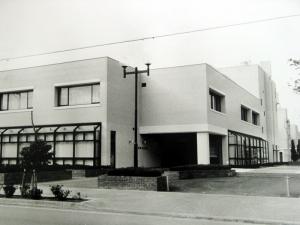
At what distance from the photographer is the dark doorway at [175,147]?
38562mm

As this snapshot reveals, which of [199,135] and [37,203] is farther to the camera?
[199,135]

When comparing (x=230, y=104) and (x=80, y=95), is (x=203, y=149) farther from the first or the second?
(x=80, y=95)

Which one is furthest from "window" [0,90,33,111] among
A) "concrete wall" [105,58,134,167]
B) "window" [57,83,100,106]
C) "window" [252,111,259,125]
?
"window" [252,111,259,125]

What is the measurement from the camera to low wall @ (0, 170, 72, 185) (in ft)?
70.7

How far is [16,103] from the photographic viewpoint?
3562 centimetres

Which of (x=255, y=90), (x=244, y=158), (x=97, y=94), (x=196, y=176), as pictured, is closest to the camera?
(x=196, y=176)

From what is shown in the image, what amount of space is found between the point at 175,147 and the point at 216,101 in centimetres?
621

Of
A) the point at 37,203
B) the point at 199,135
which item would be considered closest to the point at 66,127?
the point at 199,135

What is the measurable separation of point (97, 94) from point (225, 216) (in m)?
21.6

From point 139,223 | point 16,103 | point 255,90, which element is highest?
point 255,90

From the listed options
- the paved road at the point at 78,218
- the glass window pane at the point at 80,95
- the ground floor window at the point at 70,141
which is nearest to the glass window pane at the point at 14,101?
the ground floor window at the point at 70,141

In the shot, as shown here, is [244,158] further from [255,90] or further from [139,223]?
[139,223]

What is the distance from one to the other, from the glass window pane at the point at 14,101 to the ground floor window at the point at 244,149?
19809 millimetres

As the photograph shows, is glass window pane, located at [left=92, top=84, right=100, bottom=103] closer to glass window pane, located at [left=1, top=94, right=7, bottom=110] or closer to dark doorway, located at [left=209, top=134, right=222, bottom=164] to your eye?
glass window pane, located at [left=1, top=94, right=7, bottom=110]
